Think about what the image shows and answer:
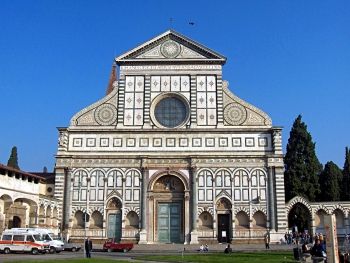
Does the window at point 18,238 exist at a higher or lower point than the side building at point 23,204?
lower

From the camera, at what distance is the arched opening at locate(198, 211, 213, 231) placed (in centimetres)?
4050

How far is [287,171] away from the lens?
49750 millimetres

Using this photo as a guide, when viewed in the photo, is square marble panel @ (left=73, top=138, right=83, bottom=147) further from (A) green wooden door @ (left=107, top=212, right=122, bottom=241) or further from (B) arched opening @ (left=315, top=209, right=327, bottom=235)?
(B) arched opening @ (left=315, top=209, right=327, bottom=235)

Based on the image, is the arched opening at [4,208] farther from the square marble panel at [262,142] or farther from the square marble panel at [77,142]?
the square marble panel at [262,142]

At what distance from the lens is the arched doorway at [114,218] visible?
134ft

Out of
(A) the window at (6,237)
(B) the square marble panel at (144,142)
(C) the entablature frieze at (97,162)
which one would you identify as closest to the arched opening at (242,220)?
(C) the entablature frieze at (97,162)

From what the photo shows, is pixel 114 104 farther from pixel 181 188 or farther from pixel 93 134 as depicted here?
pixel 181 188

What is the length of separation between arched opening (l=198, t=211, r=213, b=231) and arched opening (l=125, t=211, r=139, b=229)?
5.43 m

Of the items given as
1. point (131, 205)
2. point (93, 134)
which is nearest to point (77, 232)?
point (131, 205)

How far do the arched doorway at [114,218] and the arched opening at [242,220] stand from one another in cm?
1015

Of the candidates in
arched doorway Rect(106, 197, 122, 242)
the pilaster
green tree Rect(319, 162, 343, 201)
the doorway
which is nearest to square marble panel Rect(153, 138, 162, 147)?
the pilaster

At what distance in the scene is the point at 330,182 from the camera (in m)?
52.9

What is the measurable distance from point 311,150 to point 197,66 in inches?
643

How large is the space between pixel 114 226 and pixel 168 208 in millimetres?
4931
